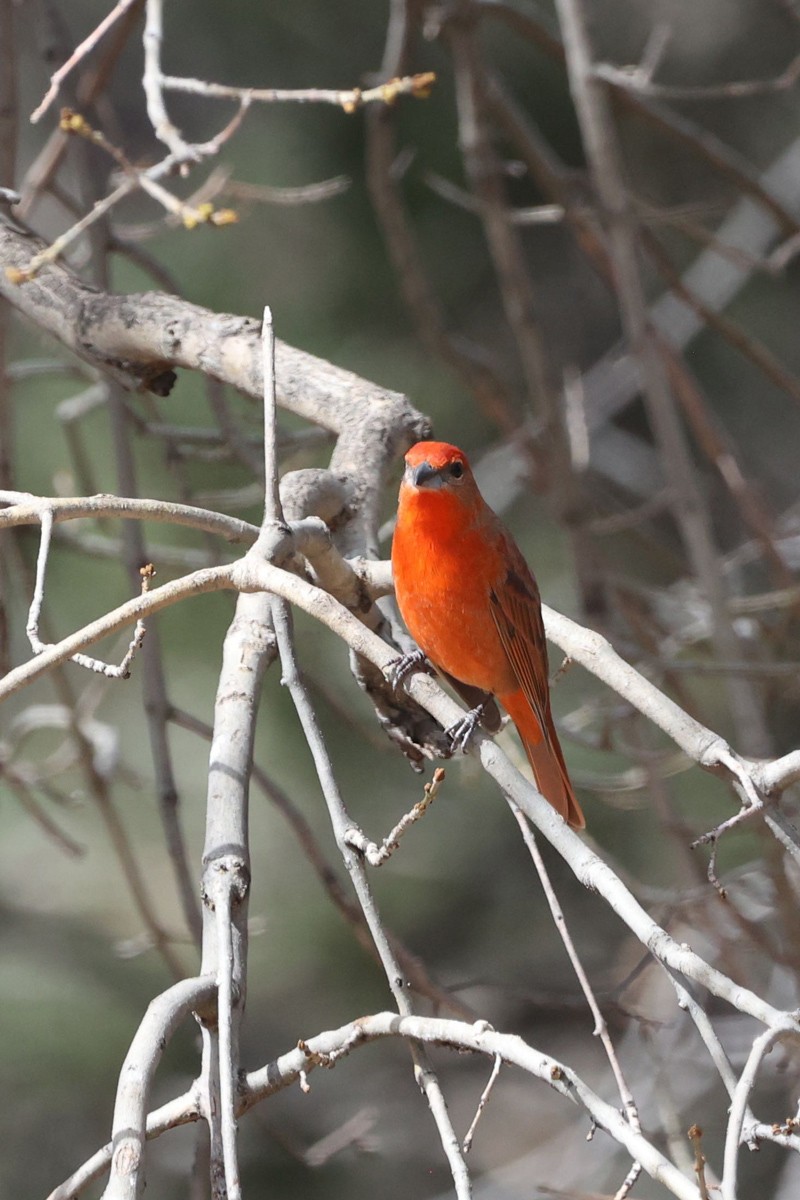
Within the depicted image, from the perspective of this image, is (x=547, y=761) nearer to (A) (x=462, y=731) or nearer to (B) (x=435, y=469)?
(B) (x=435, y=469)

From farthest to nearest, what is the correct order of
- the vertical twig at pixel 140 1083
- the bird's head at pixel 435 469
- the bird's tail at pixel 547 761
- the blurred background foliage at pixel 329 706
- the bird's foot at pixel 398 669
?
1. the blurred background foliage at pixel 329 706
2. the bird's tail at pixel 547 761
3. the bird's head at pixel 435 469
4. the bird's foot at pixel 398 669
5. the vertical twig at pixel 140 1083

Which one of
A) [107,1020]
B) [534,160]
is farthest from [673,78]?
[107,1020]

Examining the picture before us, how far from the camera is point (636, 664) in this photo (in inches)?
173

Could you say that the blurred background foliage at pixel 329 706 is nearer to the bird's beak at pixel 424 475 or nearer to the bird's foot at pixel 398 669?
the bird's beak at pixel 424 475

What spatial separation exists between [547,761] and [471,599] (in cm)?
50

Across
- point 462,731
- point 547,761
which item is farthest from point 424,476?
point 462,731

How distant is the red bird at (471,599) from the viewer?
353 cm

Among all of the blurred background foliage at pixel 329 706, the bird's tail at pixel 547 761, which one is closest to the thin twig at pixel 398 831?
the bird's tail at pixel 547 761

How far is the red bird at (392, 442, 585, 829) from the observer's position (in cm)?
353

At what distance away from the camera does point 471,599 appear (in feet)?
12.1

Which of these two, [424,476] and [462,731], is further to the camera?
[424,476]

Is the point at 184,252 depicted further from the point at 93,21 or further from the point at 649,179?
the point at 649,179

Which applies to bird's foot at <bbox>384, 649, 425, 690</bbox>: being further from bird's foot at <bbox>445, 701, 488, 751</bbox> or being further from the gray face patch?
the gray face patch

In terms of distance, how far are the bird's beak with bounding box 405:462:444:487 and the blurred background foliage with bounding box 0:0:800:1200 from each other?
164cm
